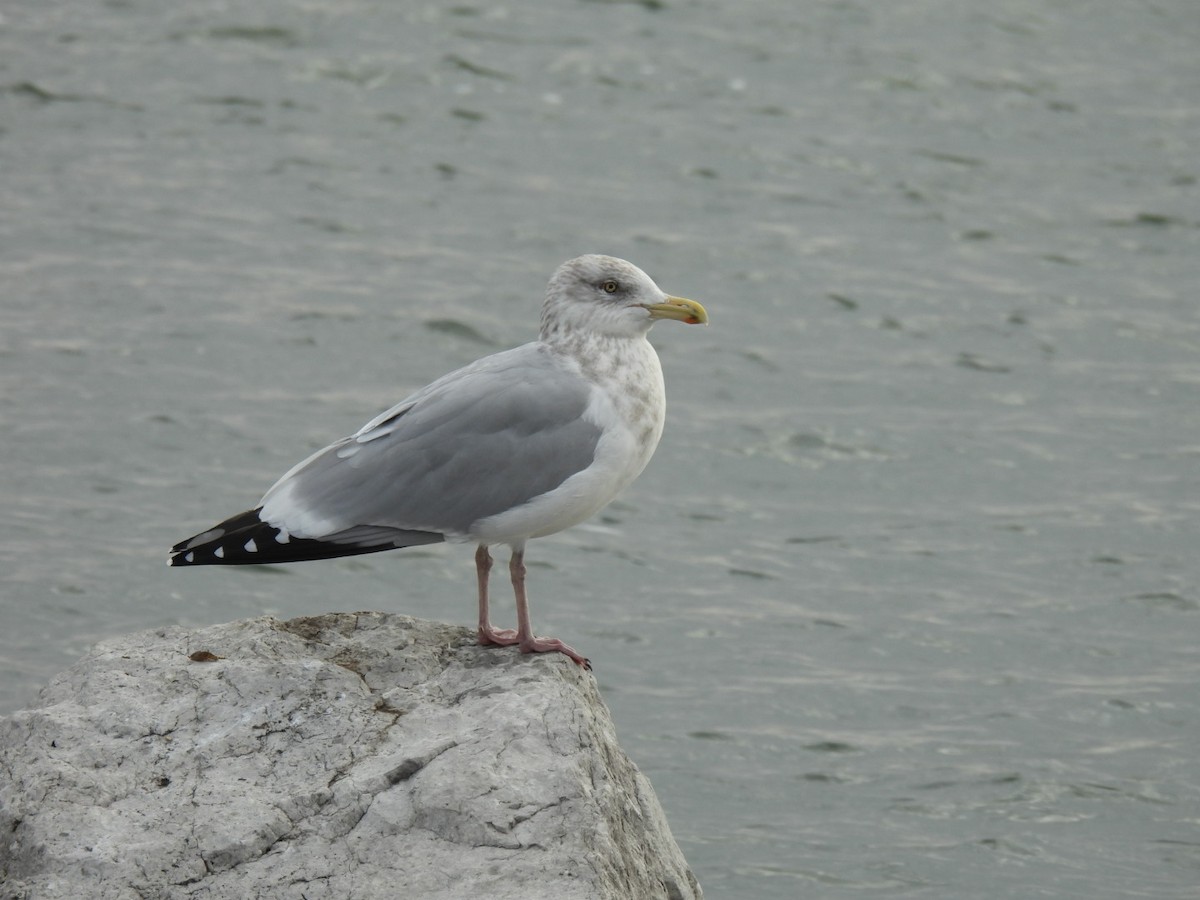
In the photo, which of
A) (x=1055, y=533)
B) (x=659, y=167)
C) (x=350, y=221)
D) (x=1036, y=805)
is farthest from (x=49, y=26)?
(x=1036, y=805)

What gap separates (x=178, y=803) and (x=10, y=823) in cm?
50

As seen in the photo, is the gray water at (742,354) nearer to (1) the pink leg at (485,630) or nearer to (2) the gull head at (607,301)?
(1) the pink leg at (485,630)

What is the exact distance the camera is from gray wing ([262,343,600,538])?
6020 mm

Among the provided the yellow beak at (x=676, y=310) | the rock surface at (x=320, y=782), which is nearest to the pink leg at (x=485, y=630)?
the rock surface at (x=320, y=782)

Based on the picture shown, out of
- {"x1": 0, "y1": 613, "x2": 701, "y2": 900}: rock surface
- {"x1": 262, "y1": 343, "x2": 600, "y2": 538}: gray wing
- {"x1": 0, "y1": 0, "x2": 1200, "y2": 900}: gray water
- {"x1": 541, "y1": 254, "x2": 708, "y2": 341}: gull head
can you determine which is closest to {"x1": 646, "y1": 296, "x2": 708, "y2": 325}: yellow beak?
{"x1": 541, "y1": 254, "x2": 708, "y2": 341}: gull head

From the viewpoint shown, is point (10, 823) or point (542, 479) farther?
point (542, 479)

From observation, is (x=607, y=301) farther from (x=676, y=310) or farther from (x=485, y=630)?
(x=485, y=630)

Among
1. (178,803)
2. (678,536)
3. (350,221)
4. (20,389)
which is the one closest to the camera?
(178,803)

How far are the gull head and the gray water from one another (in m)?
3.33

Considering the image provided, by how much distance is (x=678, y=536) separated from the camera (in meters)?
11.5

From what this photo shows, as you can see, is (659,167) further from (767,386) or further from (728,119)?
(767,386)

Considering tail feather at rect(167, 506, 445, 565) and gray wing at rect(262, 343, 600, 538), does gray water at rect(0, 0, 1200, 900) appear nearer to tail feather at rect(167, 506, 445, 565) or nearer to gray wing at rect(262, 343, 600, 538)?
gray wing at rect(262, 343, 600, 538)

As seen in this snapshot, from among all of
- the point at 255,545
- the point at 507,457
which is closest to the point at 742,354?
the point at 507,457

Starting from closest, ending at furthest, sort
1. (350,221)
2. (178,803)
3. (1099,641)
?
(178,803), (1099,641), (350,221)
